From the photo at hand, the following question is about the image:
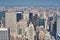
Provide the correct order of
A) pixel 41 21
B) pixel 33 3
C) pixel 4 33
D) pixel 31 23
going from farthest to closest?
pixel 41 21
pixel 31 23
pixel 33 3
pixel 4 33

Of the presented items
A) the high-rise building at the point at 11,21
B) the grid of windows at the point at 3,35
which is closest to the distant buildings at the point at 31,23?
the high-rise building at the point at 11,21

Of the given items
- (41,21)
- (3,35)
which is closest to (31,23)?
(41,21)

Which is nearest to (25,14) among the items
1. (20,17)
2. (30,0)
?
(20,17)

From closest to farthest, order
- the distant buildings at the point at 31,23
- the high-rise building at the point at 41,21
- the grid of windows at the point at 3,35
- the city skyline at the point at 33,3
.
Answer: the grid of windows at the point at 3,35
the city skyline at the point at 33,3
the distant buildings at the point at 31,23
the high-rise building at the point at 41,21

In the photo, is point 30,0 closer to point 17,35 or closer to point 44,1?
point 44,1

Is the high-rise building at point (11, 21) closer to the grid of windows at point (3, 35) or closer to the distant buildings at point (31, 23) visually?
the distant buildings at point (31, 23)

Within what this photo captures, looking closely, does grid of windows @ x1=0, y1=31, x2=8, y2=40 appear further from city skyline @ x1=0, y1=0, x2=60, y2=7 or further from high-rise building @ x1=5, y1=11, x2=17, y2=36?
city skyline @ x1=0, y1=0, x2=60, y2=7

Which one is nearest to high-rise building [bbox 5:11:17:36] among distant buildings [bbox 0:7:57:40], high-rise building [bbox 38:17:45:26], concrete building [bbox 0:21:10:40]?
distant buildings [bbox 0:7:57:40]

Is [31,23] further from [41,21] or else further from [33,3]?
[33,3]
